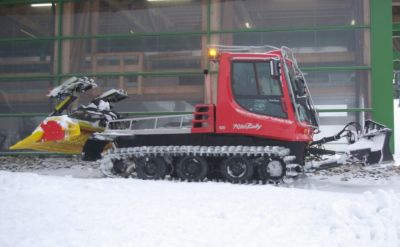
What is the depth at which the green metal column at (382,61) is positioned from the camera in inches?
513

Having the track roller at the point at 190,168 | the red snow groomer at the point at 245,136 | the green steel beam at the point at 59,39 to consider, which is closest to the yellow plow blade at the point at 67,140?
the red snow groomer at the point at 245,136

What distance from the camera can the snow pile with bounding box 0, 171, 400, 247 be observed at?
4.27 meters

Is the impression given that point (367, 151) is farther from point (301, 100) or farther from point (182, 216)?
point (182, 216)

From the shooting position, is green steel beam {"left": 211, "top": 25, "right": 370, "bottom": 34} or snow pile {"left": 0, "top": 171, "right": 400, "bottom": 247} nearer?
snow pile {"left": 0, "top": 171, "right": 400, "bottom": 247}

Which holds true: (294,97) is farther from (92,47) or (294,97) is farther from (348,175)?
(92,47)

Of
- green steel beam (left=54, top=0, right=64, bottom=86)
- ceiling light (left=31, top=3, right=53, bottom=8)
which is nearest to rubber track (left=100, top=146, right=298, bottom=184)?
green steel beam (left=54, top=0, right=64, bottom=86)

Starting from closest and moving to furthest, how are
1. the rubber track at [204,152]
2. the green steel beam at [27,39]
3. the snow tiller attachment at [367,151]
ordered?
the rubber track at [204,152], the snow tiller attachment at [367,151], the green steel beam at [27,39]

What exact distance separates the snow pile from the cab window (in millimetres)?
2415

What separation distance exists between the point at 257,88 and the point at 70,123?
3873 mm

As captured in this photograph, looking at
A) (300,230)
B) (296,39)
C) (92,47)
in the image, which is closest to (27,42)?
(92,47)

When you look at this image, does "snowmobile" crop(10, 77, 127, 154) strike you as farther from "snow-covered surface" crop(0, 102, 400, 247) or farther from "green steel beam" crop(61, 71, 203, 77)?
"green steel beam" crop(61, 71, 203, 77)

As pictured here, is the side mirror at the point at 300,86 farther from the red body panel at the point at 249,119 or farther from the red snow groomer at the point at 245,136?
the red body panel at the point at 249,119

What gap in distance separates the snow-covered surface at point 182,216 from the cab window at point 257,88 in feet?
6.34

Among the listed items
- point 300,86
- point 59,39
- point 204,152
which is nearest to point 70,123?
point 204,152
